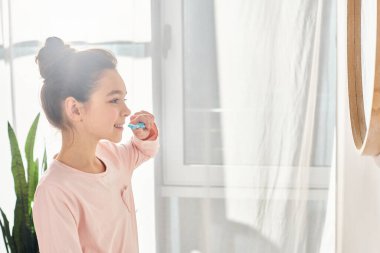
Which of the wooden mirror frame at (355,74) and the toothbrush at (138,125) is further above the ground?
the wooden mirror frame at (355,74)

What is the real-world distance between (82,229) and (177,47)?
0.93 meters

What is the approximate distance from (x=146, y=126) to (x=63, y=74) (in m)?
0.33

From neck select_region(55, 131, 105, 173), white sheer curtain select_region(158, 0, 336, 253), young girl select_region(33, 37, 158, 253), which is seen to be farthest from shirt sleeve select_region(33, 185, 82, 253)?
white sheer curtain select_region(158, 0, 336, 253)

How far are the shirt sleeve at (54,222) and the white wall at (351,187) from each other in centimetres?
72

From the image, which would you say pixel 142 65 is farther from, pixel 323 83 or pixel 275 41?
pixel 323 83

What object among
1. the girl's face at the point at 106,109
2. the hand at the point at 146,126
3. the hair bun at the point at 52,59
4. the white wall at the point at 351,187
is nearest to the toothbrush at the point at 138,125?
the hand at the point at 146,126

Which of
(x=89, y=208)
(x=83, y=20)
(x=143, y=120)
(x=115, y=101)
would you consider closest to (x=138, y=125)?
(x=143, y=120)

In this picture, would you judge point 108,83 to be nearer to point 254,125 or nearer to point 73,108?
point 73,108

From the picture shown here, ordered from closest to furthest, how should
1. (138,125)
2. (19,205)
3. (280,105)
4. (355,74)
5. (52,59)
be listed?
(355,74)
(52,59)
(138,125)
(19,205)
(280,105)

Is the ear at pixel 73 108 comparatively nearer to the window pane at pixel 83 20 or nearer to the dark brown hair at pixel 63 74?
the dark brown hair at pixel 63 74

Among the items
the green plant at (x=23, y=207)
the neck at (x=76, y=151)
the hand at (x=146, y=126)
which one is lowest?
the green plant at (x=23, y=207)

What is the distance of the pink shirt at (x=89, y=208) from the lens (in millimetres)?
1555

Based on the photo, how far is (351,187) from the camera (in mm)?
1818

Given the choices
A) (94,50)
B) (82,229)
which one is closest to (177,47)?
(94,50)
